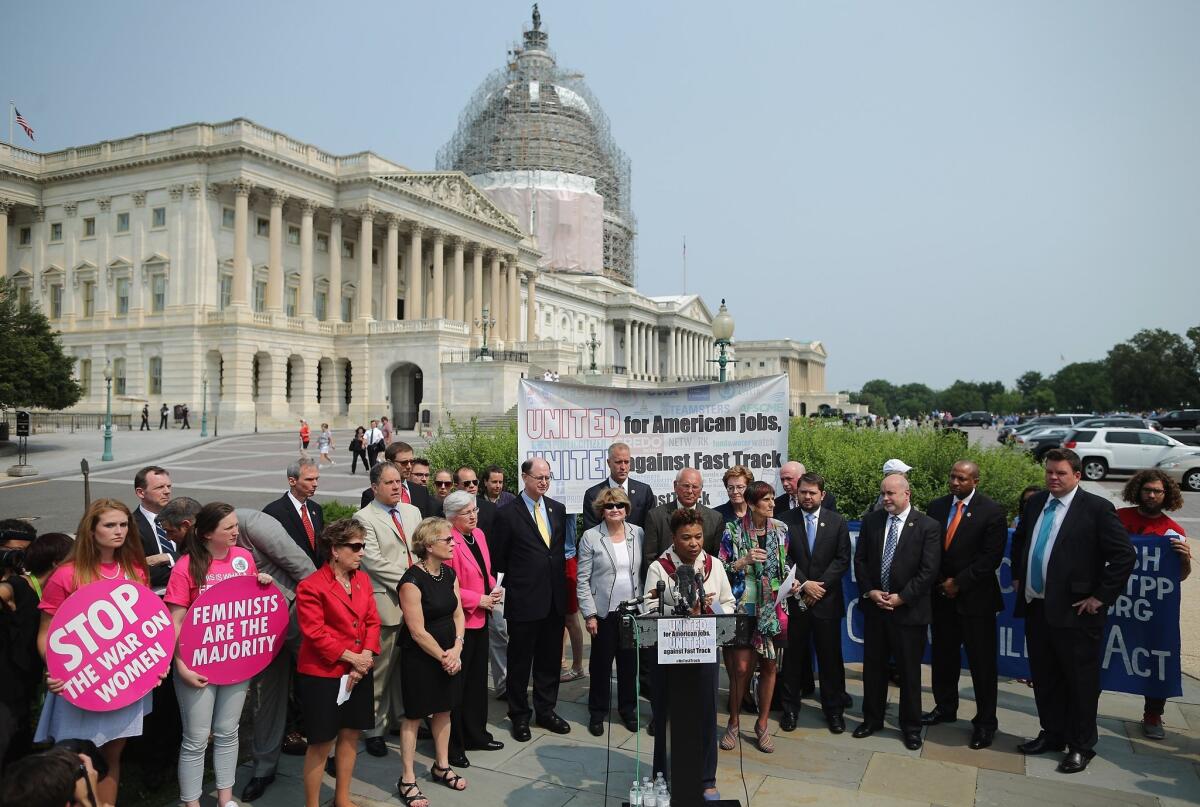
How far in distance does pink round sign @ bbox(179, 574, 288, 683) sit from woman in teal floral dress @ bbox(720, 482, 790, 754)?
342cm

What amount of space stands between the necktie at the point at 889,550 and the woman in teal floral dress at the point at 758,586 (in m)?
0.90

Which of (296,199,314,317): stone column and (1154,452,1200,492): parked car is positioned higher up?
(296,199,314,317): stone column

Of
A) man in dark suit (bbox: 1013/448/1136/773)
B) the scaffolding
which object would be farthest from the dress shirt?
the scaffolding

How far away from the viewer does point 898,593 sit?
6.81 m

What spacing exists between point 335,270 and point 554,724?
2229 inches

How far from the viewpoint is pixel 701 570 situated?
578cm

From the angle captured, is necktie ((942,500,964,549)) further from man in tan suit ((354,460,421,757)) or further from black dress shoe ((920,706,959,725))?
man in tan suit ((354,460,421,757))

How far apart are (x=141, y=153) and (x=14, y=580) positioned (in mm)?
58850

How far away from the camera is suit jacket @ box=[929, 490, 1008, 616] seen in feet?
22.3

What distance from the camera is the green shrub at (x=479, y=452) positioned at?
1202 centimetres

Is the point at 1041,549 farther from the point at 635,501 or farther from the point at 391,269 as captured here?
the point at 391,269

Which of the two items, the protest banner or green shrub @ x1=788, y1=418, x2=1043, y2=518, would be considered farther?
green shrub @ x1=788, y1=418, x2=1043, y2=518

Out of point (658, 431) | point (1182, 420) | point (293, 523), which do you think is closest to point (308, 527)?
point (293, 523)

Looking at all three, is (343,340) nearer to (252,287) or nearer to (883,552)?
(252,287)
